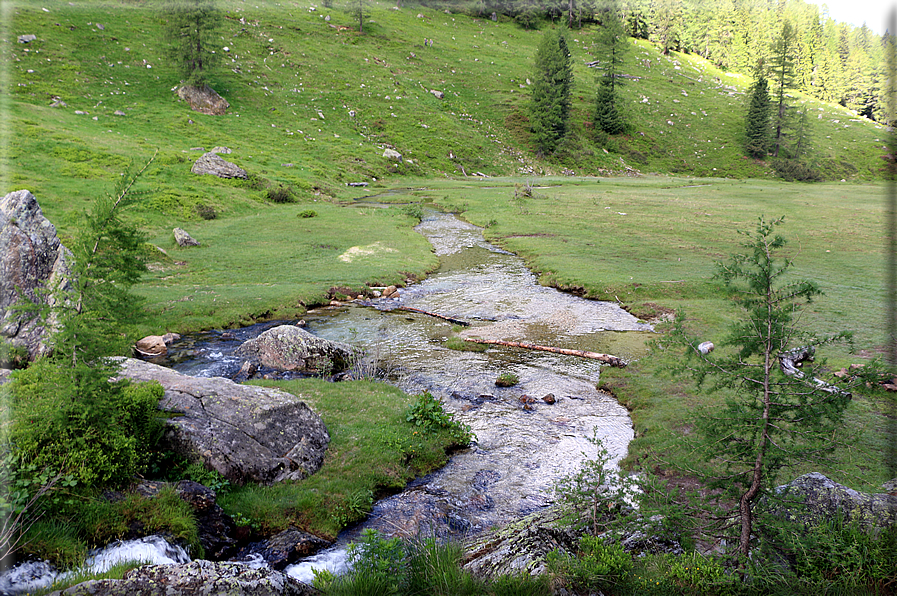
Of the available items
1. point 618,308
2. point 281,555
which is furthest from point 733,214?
point 281,555

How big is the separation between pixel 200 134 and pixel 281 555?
7560cm

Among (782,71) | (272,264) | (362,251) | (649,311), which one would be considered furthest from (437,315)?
(782,71)

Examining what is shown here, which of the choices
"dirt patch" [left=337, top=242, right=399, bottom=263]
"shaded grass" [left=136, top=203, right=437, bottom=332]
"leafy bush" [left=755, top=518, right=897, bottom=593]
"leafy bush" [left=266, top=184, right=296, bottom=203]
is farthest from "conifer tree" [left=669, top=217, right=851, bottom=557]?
"leafy bush" [left=266, top=184, right=296, bottom=203]

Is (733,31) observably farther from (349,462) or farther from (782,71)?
(349,462)

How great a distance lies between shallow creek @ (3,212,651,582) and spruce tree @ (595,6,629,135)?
9843 cm

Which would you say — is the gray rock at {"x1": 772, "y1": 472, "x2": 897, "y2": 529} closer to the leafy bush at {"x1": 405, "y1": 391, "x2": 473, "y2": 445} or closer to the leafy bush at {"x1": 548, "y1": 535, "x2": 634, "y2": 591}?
the leafy bush at {"x1": 548, "y1": 535, "x2": 634, "y2": 591}

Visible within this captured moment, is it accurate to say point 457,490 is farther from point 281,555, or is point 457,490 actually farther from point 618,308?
point 618,308

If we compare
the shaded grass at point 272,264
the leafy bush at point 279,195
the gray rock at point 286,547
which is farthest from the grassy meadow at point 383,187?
the leafy bush at point 279,195

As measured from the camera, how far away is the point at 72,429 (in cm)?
833

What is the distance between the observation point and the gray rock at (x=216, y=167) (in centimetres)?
5306

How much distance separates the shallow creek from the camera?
11.1 m

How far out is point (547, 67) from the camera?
4220 inches

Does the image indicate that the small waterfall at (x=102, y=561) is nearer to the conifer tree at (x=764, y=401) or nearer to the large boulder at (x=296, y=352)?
the conifer tree at (x=764, y=401)

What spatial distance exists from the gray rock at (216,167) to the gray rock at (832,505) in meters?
59.2
